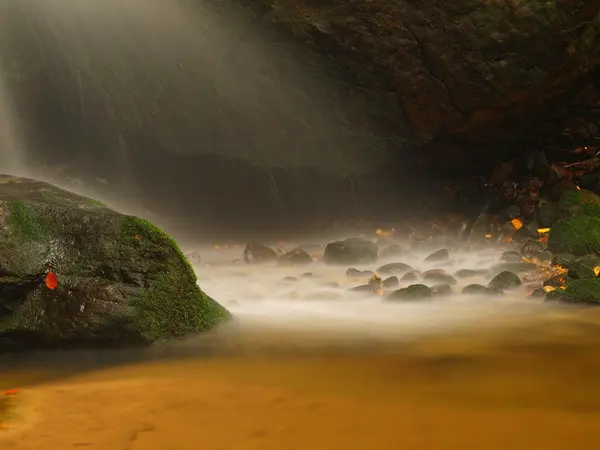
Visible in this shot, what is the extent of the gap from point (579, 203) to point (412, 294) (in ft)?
15.3

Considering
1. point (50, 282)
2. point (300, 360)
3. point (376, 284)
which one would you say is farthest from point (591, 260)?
point (50, 282)

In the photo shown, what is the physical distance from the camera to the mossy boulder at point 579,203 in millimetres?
8961

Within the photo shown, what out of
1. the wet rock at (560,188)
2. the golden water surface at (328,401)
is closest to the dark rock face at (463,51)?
the wet rock at (560,188)

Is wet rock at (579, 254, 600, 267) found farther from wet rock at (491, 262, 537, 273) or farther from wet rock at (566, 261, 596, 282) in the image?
wet rock at (491, 262, 537, 273)

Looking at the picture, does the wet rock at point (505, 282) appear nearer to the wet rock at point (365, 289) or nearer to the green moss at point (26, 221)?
the wet rock at point (365, 289)

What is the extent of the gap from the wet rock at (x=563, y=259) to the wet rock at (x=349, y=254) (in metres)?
2.78

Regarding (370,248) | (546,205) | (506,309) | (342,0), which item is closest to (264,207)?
(370,248)

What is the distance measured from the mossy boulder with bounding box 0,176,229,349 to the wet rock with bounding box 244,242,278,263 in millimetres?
4550

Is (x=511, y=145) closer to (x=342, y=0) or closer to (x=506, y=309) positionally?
(x=342, y=0)

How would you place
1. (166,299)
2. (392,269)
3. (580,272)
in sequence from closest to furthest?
(166,299) → (580,272) → (392,269)

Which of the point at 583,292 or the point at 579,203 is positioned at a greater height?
the point at 579,203

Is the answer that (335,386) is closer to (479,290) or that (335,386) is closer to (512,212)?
(479,290)

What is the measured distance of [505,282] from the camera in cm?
669

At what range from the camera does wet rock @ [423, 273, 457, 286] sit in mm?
7211
